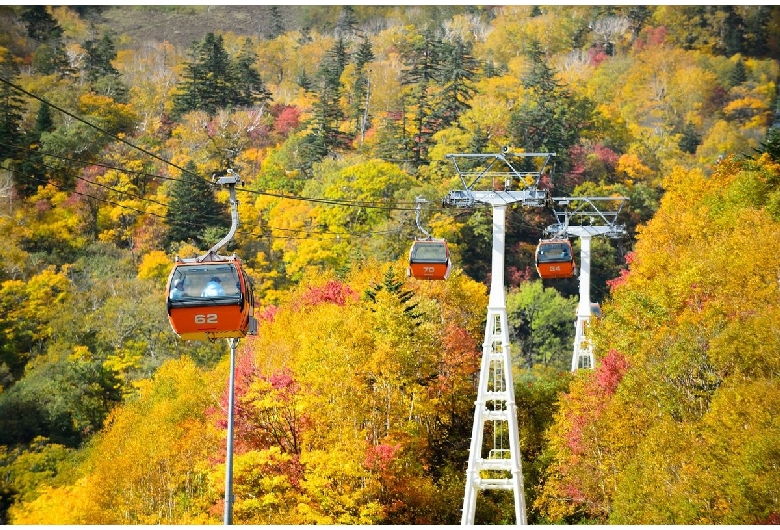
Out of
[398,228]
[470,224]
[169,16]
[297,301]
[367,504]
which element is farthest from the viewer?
[169,16]

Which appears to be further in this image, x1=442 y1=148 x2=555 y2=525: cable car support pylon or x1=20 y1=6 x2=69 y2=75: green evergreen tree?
x1=20 y1=6 x2=69 y2=75: green evergreen tree

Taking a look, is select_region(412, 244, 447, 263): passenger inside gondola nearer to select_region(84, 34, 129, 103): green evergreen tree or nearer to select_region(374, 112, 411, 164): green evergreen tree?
select_region(374, 112, 411, 164): green evergreen tree

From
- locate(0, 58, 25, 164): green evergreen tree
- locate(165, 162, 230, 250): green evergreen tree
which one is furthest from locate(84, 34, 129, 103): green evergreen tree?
locate(165, 162, 230, 250): green evergreen tree

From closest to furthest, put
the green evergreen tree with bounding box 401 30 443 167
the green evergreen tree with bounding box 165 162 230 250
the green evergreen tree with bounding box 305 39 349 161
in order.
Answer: the green evergreen tree with bounding box 165 162 230 250 → the green evergreen tree with bounding box 401 30 443 167 → the green evergreen tree with bounding box 305 39 349 161

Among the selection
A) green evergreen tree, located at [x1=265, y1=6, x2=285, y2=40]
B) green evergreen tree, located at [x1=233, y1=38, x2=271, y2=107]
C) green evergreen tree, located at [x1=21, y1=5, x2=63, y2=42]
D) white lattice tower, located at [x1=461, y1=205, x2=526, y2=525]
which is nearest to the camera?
white lattice tower, located at [x1=461, y1=205, x2=526, y2=525]

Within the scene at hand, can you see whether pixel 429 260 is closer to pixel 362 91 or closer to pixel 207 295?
pixel 207 295

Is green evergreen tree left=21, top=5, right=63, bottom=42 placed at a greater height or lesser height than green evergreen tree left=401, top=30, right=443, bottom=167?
greater

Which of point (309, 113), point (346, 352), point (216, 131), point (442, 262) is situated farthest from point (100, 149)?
point (442, 262)

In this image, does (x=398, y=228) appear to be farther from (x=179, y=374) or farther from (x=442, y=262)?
(x=442, y=262)

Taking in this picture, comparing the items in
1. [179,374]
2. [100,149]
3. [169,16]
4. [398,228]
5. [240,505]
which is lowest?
[240,505]
